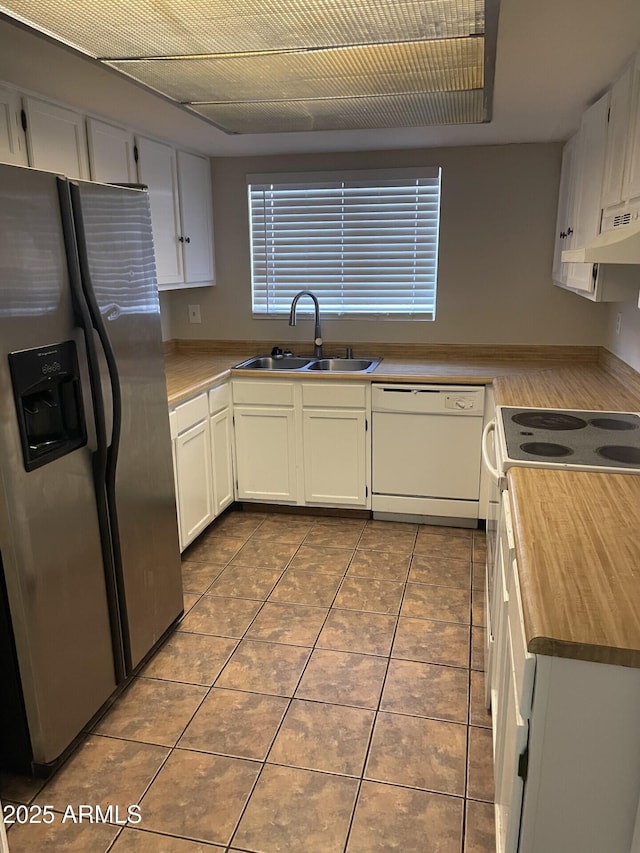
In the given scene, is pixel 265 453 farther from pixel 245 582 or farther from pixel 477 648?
pixel 477 648

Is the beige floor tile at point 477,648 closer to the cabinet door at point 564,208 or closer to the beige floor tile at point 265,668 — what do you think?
the beige floor tile at point 265,668

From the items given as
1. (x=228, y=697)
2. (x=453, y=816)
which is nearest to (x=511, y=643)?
(x=453, y=816)

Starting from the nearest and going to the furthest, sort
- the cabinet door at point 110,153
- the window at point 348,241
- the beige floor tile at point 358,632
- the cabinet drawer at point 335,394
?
the beige floor tile at point 358,632 < the cabinet door at point 110,153 < the cabinet drawer at point 335,394 < the window at point 348,241

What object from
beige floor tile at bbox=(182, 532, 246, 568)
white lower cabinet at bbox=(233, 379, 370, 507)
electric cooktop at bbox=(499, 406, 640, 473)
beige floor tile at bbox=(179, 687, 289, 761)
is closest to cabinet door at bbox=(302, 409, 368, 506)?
white lower cabinet at bbox=(233, 379, 370, 507)

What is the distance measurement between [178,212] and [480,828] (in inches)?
128

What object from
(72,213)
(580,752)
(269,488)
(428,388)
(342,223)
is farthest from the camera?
(342,223)

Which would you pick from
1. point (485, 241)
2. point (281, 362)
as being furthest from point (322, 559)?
point (485, 241)

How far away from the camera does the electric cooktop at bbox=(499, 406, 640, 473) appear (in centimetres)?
196

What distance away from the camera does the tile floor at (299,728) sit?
1.72m

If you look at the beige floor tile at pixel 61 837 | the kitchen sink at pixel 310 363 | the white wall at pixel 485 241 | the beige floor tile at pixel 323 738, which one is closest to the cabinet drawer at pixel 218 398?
the kitchen sink at pixel 310 363

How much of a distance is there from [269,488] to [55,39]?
2518mm

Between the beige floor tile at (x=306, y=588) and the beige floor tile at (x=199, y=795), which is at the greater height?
the beige floor tile at (x=306, y=588)

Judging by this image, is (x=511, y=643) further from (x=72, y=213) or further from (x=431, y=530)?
(x=431, y=530)

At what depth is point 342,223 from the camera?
159 inches
